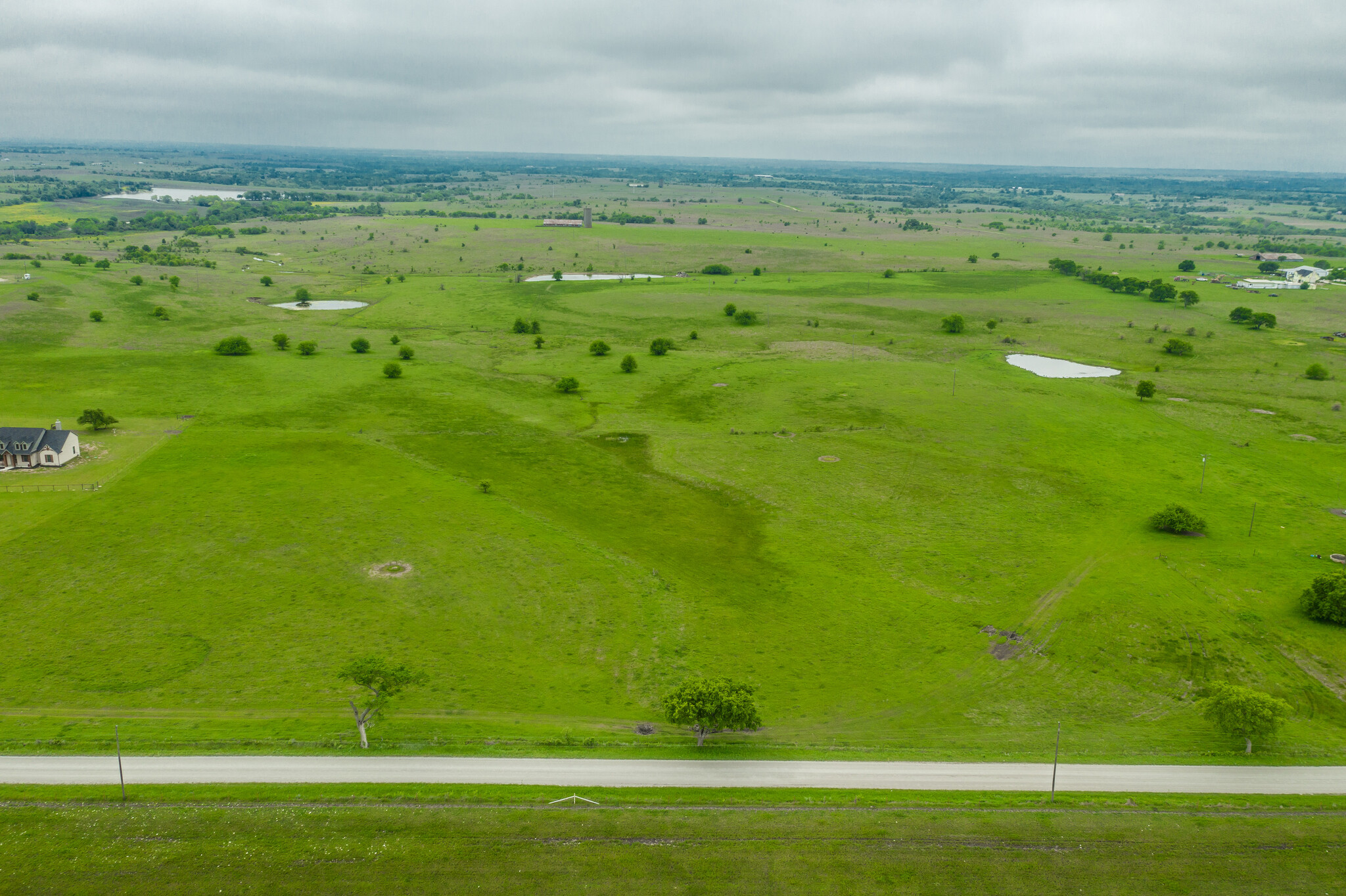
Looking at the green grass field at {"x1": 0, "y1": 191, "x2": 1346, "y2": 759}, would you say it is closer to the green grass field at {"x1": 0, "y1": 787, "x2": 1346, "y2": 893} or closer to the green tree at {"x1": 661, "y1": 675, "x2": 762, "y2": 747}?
the green tree at {"x1": 661, "y1": 675, "x2": 762, "y2": 747}

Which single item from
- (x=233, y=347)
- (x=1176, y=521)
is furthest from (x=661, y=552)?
(x=233, y=347)

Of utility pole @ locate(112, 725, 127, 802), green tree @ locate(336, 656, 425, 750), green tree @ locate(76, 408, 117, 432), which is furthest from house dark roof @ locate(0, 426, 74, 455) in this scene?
green tree @ locate(336, 656, 425, 750)

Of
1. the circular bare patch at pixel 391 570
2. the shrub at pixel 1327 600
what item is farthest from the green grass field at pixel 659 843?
the circular bare patch at pixel 391 570

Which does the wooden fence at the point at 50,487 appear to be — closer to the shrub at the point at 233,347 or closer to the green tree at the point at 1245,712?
the shrub at the point at 233,347

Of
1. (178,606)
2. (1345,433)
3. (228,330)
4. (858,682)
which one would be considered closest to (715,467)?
(858,682)

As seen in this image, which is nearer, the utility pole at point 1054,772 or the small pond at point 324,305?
the utility pole at point 1054,772

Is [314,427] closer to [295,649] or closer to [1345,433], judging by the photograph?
[295,649]
